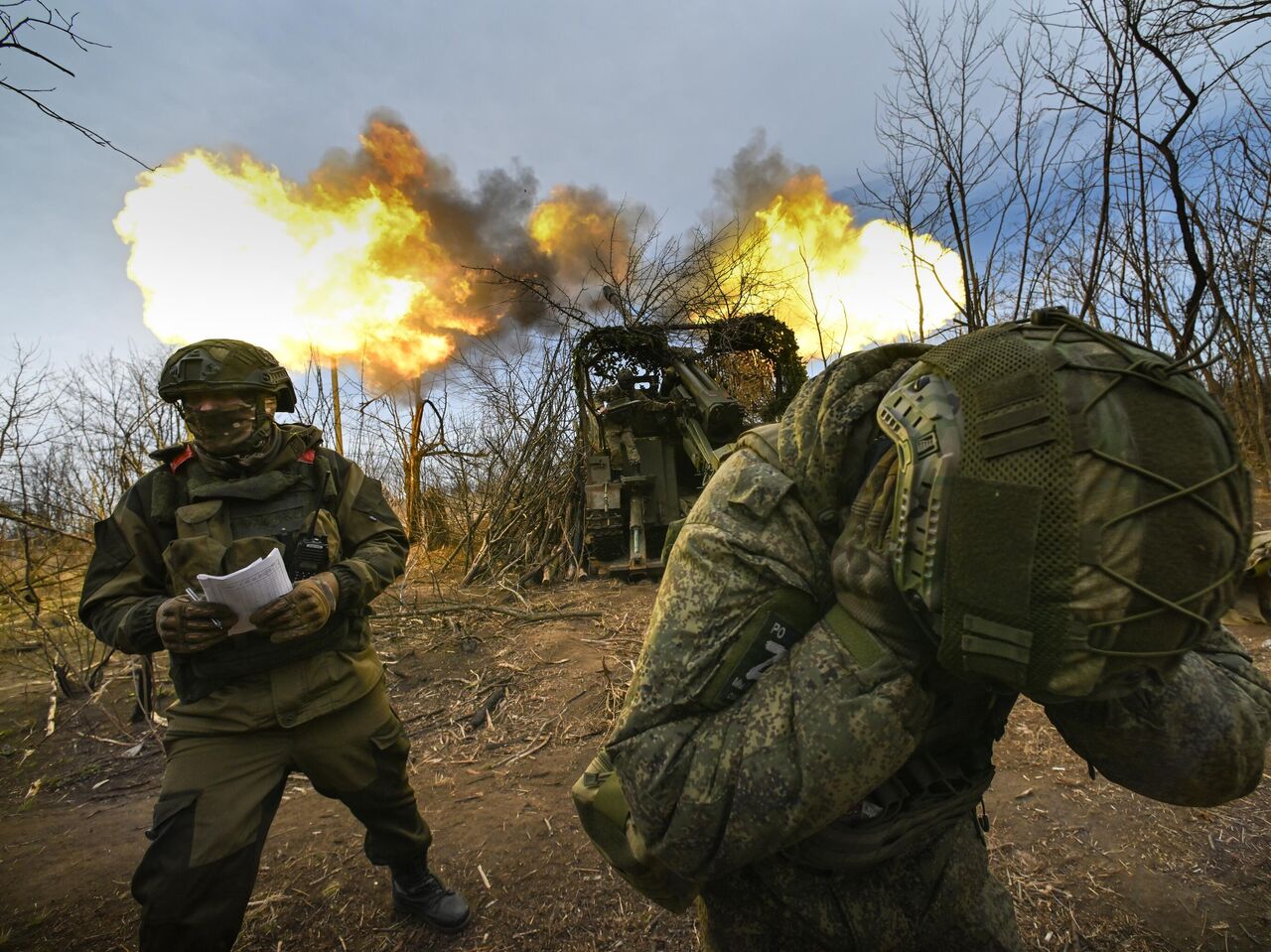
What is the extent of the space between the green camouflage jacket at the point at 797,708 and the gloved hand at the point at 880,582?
3cm

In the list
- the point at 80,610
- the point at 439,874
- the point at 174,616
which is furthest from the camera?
→ the point at 439,874

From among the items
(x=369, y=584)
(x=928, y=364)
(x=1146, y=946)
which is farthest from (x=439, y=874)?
(x=928, y=364)

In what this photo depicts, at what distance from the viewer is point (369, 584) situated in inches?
94.2

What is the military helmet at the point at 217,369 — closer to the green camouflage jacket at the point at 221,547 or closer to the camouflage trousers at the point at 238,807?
the green camouflage jacket at the point at 221,547

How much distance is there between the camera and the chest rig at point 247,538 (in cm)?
216

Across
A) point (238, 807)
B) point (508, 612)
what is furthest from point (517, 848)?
point (508, 612)

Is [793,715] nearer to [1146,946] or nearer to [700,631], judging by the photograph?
[700,631]

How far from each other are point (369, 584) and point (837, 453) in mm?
1873

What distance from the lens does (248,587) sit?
2010 mm

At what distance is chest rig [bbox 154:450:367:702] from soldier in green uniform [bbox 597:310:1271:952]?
4.61 ft

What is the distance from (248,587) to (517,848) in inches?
71.4

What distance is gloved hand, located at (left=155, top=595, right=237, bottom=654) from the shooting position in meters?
2.02

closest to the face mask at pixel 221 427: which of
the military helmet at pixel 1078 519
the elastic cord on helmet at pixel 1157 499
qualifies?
the military helmet at pixel 1078 519

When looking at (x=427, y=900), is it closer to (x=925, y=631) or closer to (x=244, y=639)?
(x=244, y=639)
